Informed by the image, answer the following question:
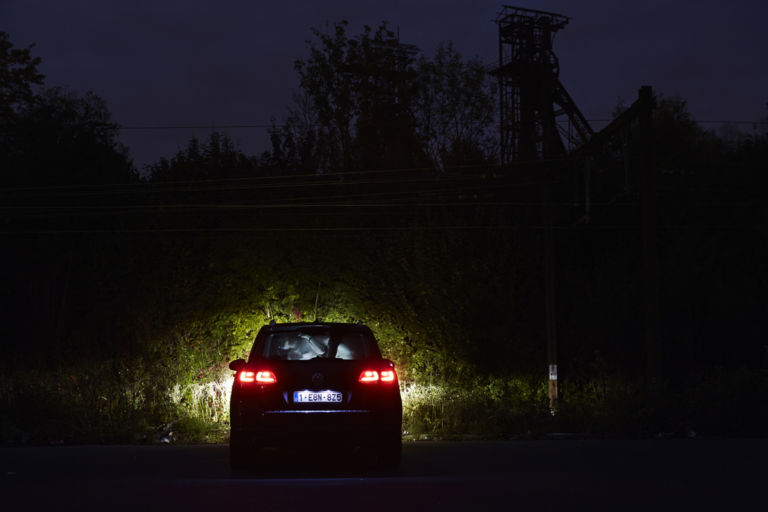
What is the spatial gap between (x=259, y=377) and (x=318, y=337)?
103 centimetres

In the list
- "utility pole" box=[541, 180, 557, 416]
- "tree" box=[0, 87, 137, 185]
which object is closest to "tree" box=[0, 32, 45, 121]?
"tree" box=[0, 87, 137, 185]

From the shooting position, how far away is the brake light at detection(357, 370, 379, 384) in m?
11.1

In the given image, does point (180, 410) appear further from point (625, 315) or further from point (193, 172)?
point (625, 315)

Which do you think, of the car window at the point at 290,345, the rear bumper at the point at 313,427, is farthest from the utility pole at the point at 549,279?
the rear bumper at the point at 313,427

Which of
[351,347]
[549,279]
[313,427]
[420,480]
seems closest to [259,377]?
[313,427]

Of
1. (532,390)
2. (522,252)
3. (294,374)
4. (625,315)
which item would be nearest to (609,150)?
(522,252)

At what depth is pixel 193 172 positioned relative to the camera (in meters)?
31.5

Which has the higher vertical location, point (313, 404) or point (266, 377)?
point (266, 377)

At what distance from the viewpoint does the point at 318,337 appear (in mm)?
11742

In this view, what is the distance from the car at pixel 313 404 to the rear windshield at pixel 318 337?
40mm

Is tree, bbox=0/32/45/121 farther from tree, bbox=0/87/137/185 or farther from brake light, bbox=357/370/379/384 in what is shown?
brake light, bbox=357/370/379/384

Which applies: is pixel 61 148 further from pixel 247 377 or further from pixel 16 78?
pixel 247 377

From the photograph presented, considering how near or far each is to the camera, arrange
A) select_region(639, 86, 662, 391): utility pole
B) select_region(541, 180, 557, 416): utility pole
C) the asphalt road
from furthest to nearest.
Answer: select_region(541, 180, 557, 416): utility pole, select_region(639, 86, 662, 391): utility pole, the asphalt road

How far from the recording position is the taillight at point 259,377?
11.0m
